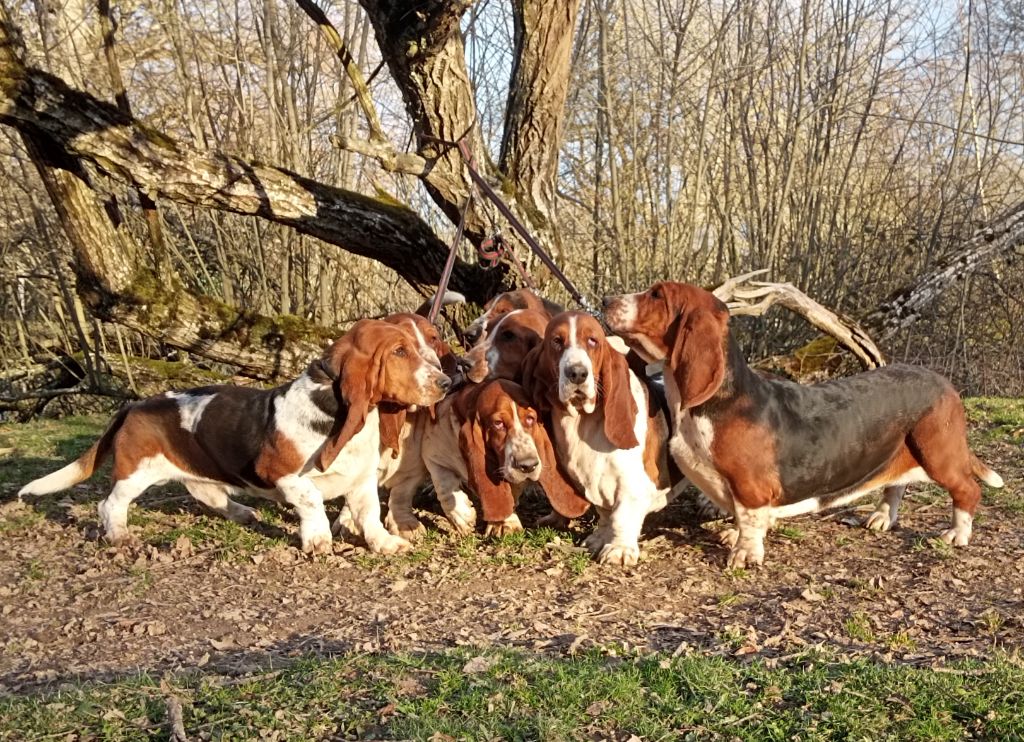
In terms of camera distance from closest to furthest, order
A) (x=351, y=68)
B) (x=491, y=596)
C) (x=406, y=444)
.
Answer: (x=491, y=596)
(x=406, y=444)
(x=351, y=68)

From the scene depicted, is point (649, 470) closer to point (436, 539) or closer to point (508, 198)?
point (436, 539)

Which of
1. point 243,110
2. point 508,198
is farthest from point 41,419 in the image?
point 508,198

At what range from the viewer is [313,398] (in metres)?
5.56

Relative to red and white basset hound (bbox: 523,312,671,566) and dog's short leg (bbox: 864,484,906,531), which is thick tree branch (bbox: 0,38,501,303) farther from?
dog's short leg (bbox: 864,484,906,531)

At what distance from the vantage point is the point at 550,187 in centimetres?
912

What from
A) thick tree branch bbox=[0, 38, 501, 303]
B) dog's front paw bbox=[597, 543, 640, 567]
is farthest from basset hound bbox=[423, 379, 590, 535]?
thick tree branch bbox=[0, 38, 501, 303]

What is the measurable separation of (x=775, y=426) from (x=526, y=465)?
123 centimetres

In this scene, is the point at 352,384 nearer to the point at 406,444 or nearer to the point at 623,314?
the point at 406,444

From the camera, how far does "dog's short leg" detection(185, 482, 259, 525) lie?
636 centimetres

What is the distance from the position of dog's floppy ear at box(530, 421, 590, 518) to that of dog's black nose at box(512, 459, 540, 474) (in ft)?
0.37

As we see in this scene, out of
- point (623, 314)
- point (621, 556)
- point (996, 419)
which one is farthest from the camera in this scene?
point (996, 419)

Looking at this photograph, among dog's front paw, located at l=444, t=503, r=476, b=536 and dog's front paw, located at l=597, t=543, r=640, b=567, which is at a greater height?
dog's front paw, located at l=597, t=543, r=640, b=567

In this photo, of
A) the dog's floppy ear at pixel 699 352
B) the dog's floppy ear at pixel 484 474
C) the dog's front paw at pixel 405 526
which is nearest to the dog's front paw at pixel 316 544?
the dog's front paw at pixel 405 526

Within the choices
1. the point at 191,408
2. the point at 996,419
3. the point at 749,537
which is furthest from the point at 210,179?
the point at 996,419
